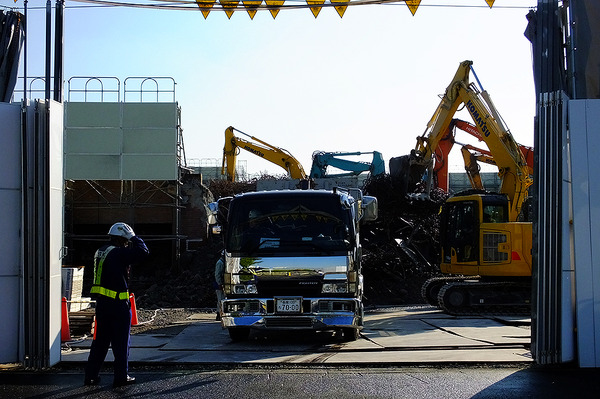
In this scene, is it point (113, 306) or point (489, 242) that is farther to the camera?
point (489, 242)

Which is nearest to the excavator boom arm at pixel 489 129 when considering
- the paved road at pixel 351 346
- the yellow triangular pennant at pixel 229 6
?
the paved road at pixel 351 346

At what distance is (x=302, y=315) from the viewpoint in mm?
11516

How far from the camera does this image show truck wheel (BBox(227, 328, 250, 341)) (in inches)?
492

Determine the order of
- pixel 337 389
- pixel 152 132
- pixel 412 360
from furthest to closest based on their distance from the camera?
pixel 152 132 < pixel 412 360 < pixel 337 389

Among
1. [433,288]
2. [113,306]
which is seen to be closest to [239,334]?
[113,306]

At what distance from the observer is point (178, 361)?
1025cm

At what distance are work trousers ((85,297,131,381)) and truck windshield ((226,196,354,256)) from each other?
337 cm

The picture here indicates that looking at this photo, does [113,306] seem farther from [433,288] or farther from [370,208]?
[433,288]

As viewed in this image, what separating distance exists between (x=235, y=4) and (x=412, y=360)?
642 centimetres

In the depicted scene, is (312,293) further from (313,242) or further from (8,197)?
(8,197)

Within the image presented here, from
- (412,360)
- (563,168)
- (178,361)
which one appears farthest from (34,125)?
(563,168)

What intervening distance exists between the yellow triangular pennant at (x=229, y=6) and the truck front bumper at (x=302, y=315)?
4871mm

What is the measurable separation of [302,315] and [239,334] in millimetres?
1639

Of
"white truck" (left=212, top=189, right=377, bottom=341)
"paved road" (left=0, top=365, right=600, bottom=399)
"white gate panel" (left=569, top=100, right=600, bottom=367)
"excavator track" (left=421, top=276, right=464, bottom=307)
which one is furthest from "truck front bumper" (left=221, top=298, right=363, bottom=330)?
"excavator track" (left=421, top=276, right=464, bottom=307)
